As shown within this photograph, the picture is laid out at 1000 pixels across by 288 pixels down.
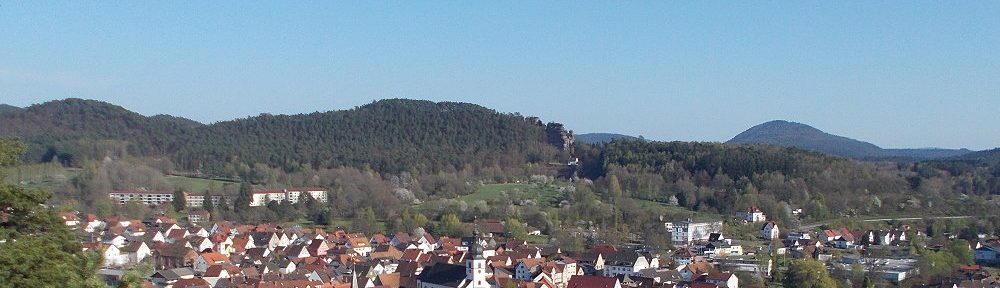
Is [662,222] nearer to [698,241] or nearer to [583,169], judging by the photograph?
[698,241]

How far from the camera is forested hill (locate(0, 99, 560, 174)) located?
7375 cm

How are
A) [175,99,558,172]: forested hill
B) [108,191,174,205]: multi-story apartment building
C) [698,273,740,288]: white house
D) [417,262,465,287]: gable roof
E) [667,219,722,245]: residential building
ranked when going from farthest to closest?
[175,99,558,172]: forested hill, [108,191,174,205]: multi-story apartment building, [667,219,722,245]: residential building, [698,273,740,288]: white house, [417,262,465,287]: gable roof

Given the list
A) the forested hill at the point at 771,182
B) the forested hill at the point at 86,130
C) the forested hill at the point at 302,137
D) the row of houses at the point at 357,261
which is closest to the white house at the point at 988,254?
the forested hill at the point at 771,182

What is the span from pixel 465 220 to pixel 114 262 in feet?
73.4

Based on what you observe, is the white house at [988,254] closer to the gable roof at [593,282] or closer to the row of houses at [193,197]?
the gable roof at [593,282]

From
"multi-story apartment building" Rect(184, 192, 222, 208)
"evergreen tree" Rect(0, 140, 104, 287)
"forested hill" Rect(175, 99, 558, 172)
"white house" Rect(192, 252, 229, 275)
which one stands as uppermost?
"forested hill" Rect(175, 99, 558, 172)

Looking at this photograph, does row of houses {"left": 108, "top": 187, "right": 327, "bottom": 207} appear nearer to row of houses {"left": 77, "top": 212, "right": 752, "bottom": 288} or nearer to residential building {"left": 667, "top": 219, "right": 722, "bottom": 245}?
row of houses {"left": 77, "top": 212, "right": 752, "bottom": 288}

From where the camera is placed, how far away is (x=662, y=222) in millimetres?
50969

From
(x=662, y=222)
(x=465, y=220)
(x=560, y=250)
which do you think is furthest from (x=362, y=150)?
(x=560, y=250)

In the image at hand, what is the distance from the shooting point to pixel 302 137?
8706 centimetres

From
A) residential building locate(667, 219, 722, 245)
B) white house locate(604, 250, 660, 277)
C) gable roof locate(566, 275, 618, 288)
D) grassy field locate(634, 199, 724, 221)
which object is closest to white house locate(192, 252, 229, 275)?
gable roof locate(566, 275, 618, 288)

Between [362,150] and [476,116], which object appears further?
[476,116]

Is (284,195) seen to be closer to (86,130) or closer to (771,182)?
(771,182)

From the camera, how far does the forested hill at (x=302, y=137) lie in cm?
7375
